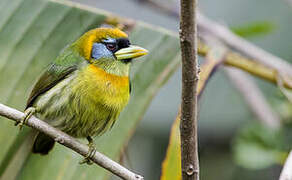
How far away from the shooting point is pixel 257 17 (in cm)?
558

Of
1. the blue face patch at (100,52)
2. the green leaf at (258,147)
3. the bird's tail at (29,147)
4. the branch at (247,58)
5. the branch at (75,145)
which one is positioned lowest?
the branch at (75,145)

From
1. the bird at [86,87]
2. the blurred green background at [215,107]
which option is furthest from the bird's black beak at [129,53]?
the blurred green background at [215,107]

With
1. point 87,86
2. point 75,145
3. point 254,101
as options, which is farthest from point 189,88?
point 254,101

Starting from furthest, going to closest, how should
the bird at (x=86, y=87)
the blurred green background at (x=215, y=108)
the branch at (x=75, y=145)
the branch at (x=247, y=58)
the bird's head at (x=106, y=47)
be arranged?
the blurred green background at (x=215, y=108) < the branch at (x=247, y=58) < the bird's head at (x=106, y=47) < the bird at (x=86, y=87) < the branch at (x=75, y=145)

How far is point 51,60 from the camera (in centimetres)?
269

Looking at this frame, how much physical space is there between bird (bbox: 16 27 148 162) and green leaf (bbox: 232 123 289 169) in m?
1.07

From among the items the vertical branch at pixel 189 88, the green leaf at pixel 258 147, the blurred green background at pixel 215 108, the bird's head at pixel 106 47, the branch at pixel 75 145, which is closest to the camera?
the vertical branch at pixel 189 88

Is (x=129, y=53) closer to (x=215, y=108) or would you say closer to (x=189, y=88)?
(x=189, y=88)

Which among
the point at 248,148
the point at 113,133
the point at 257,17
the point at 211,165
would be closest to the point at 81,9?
the point at 113,133

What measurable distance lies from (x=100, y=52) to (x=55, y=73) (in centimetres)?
24

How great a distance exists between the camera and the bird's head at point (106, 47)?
264 cm

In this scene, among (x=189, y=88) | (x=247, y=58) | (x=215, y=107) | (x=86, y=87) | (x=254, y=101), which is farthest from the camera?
(x=215, y=107)

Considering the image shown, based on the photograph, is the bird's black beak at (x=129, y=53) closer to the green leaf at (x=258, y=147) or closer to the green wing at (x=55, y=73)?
the green wing at (x=55, y=73)

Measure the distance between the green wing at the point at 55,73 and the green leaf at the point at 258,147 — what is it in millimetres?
1297
